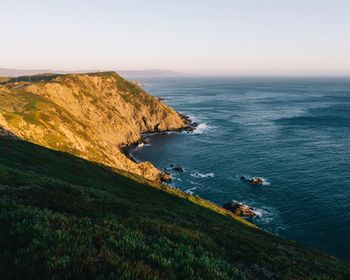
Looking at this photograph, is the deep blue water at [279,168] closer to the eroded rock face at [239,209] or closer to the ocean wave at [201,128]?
the ocean wave at [201,128]

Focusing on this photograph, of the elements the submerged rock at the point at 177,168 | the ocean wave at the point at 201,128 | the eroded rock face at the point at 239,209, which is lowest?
the eroded rock face at the point at 239,209

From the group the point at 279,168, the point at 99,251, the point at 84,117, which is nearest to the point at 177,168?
the point at 279,168

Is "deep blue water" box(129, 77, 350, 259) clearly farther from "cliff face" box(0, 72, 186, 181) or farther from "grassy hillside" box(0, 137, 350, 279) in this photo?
"grassy hillside" box(0, 137, 350, 279)

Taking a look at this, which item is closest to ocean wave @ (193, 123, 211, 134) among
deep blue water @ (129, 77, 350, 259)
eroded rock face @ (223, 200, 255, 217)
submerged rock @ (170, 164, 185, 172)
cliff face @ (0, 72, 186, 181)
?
deep blue water @ (129, 77, 350, 259)

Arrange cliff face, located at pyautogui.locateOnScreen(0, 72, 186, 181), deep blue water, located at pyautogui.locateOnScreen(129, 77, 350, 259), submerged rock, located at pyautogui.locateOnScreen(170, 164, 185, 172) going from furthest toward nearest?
submerged rock, located at pyautogui.locateOnScreen(170, 164, 185, 172)
cliff face, located at pyautogui.locateOnScreen(0, 72, 186, 181)
deep blue water, located at pyautogui.locateOnScreen(129, 77, 350, 259)

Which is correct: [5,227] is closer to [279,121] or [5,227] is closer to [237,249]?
[237,249]

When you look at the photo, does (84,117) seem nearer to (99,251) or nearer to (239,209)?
(239,209)

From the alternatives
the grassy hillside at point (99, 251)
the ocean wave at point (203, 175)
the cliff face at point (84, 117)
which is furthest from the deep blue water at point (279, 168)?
the grassy hillside at point (99, 251)
